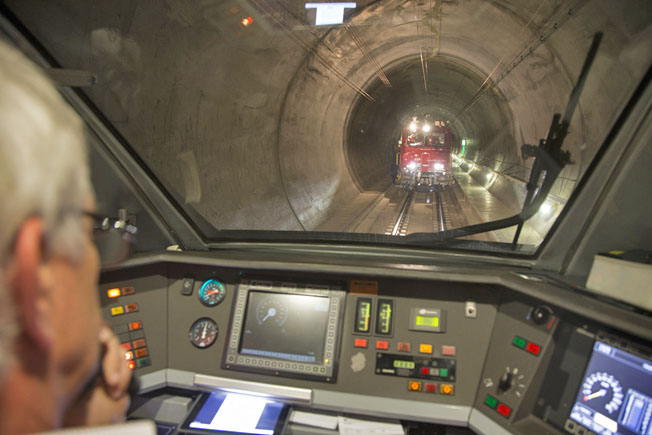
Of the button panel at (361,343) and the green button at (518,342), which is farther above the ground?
the green button at (518,342)

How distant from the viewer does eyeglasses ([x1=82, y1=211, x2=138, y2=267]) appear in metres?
2.93

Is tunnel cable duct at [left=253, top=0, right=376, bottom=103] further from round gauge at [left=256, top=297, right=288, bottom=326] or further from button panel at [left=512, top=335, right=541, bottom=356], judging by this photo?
button panel at [left=512, top=335, right=541, bottom=356]

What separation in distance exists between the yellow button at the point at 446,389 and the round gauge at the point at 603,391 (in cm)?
72

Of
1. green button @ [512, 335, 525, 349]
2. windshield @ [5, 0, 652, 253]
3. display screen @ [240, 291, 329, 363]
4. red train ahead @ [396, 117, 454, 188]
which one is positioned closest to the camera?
green button @ [512, 335, 525, 349]

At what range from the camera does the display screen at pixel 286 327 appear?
9.44 feet

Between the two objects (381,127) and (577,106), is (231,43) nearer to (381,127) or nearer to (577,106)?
(577,106)

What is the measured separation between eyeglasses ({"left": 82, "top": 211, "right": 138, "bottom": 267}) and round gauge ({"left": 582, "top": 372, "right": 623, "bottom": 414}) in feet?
9.52

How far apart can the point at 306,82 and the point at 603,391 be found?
6.04 meters

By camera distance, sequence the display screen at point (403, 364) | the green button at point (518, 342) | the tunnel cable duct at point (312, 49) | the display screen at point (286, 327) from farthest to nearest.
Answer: the tunnel cable duct at point (312, 49)
the display screen at point (286, 327)
the display screen at point (403, 364)
the green button at point (518, 342)

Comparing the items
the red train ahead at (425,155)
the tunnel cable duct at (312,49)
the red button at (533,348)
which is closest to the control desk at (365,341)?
the red button at (533,348)

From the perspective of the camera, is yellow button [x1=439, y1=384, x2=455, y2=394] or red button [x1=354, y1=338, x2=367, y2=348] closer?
yellow button [x1=439, y1=384, x2=455, y2=394]

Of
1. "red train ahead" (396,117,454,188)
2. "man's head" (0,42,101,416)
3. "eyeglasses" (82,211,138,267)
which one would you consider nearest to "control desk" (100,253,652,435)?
"eyeglasses" (82,211,138,267)

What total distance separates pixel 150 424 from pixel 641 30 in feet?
10.6

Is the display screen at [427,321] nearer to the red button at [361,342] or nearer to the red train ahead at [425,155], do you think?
the red button at [361,342]
